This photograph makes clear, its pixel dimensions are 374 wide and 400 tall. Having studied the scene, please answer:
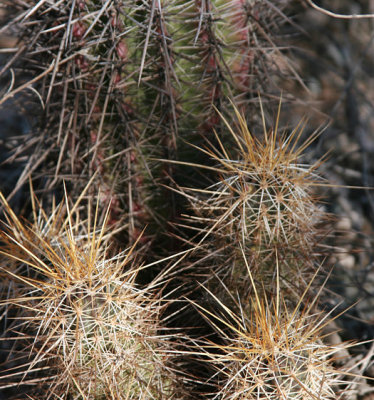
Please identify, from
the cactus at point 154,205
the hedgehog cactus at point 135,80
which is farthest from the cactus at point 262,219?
the hedgehog cactus at point 135,80

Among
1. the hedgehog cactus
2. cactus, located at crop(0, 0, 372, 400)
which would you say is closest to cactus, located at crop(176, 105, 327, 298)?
cactus, located at crop(0, 0, 372, 400)

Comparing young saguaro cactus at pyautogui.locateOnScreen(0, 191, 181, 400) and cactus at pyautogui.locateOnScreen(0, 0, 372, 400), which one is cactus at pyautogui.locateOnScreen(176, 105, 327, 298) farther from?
young saguaro cactus at pyautogui.locateOnScreen(0, 191, 181, 400)

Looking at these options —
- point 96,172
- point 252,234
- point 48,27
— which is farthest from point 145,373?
point 48,27

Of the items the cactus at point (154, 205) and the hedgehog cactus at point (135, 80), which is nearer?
the cactus at point (154, 205)

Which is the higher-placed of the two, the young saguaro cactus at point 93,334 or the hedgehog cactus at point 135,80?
the hedgehog cactus at point 135,80

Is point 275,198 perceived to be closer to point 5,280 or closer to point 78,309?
point 78,309

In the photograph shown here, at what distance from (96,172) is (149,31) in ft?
1.23

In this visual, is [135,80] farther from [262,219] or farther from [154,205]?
[262,219]

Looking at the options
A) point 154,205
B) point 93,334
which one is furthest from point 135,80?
point 93,334

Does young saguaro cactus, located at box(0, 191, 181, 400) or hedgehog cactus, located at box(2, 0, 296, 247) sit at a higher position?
hedgehog cactus, located at box(2, 0, 296, 247)

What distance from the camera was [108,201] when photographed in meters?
1.34

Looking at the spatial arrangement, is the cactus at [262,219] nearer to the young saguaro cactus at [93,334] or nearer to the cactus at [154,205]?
the cactus at [154,205]

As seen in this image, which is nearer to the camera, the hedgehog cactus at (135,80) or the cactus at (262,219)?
the cactus at (262,219)

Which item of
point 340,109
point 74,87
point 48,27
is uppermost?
point 48,27
